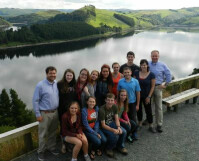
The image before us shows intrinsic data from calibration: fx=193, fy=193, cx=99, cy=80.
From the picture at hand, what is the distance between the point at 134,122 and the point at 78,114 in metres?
1.56

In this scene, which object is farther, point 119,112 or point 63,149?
point 119,112

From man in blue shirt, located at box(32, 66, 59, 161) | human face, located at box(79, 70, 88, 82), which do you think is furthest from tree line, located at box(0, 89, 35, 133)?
human face, located at box(79, 70, 88, 82)

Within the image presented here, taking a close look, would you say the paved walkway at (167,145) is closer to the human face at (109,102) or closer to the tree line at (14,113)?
the human face at (109,102)

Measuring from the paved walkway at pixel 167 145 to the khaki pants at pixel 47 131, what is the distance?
24 cm

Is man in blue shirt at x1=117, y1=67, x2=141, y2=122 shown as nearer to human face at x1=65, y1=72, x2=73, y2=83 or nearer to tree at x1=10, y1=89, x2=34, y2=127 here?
human face at x1=65, y1=72, x2=73, y2=83

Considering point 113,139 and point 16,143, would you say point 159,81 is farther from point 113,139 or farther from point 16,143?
point 16,143

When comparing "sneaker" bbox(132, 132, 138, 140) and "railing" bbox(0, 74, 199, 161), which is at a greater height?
"railing" bbox(0, 74, 199, 161)

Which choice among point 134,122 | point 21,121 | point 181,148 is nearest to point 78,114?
point 134,122

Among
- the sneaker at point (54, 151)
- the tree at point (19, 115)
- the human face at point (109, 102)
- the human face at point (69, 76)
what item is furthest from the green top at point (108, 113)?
the tree at point (19, 115)

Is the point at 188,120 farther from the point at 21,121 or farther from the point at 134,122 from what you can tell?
the point at 21,121

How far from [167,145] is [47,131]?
2898 millimetres

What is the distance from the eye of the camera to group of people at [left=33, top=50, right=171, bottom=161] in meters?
4.06

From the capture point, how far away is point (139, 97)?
5.02 metres

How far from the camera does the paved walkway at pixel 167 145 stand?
14.0 ft
